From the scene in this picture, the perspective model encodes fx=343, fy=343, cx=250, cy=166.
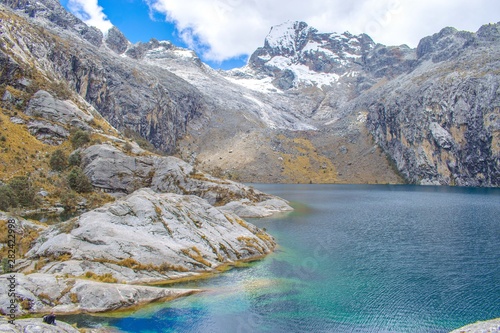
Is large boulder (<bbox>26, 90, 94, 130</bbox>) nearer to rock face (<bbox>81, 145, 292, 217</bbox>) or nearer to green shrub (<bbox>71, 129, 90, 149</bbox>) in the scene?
green shrub (<bbox>71, 129, 90, 149</bbox>)

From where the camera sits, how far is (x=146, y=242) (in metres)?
40.4

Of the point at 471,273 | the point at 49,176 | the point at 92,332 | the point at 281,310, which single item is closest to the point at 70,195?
the point at 49,176

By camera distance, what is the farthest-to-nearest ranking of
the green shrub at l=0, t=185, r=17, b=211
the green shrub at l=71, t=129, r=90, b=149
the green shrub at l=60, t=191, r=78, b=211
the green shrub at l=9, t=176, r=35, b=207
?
1. the green shrub at l=71, t=129, r=90, b=149
2. the green shrub at l=60, t=191, r=78, b=211
3. the green shrub at l=9, t=176, r=35, b=207
4. the green shrub at l=0, t=185, r=17, b=211

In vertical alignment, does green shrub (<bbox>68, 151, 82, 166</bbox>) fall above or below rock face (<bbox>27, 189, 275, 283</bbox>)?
above

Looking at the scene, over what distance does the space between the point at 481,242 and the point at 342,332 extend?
40412 millimetres

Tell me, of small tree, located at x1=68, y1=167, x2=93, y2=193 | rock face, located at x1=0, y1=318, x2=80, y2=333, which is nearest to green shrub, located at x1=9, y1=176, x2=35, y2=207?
small tree, located at x1=68, y1=167, x2=93, y2=193

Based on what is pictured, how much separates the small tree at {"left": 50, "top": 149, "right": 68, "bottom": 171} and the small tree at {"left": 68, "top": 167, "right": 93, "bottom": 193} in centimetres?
322

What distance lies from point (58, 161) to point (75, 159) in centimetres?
463

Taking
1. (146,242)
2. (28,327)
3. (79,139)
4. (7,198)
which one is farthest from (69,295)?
(79,139)

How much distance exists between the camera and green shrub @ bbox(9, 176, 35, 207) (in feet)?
169

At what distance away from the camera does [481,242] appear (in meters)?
54.3

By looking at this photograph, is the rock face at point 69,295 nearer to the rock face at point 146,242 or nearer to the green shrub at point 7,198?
→ the rock face at point 146,242

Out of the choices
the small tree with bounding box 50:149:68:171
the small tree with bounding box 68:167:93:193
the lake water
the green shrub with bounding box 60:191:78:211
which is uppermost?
the small tree with bounding box 50:149:68:171

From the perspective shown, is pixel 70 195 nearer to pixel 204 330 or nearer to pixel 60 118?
pixel 60 118
